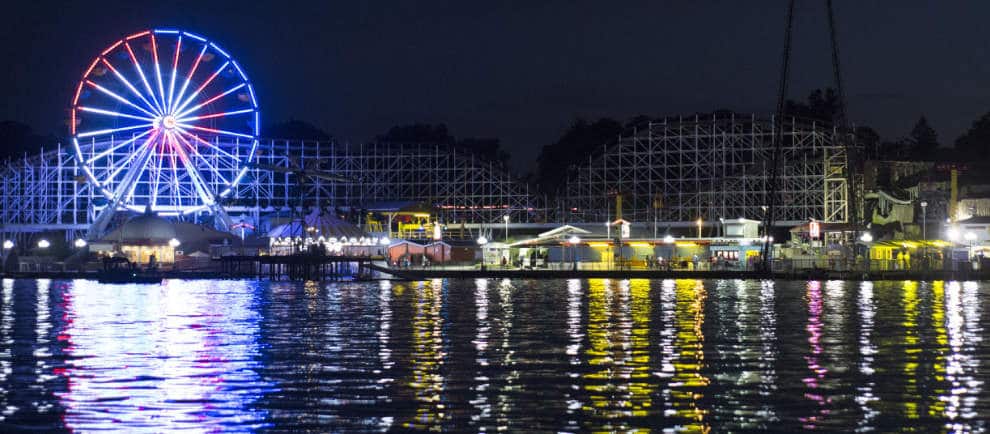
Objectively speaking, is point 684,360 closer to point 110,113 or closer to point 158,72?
point 158,72

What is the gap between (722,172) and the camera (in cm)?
8962

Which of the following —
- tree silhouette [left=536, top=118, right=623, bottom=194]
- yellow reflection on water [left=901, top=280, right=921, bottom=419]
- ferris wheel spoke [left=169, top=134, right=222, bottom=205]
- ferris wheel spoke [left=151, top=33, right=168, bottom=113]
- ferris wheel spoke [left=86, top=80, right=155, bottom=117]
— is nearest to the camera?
yellow reflection on water [left=901, top=280, right=921, bottom=419]

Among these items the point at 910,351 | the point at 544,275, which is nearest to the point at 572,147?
the point at 544,275

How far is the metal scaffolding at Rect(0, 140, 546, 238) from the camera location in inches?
3693

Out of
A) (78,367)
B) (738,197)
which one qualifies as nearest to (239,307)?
(78,367)

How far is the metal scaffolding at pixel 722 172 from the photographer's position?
287ft

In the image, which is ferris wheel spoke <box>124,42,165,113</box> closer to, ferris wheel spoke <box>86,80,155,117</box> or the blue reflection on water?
ferris wheel spoke <box>86,80,155,117</box>

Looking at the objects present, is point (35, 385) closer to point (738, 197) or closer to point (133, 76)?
point (133, 76)

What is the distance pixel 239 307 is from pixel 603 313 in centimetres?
1459

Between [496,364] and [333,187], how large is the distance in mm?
72733

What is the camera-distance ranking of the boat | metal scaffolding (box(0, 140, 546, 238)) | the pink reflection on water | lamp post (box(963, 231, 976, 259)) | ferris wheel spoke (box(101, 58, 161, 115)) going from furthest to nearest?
1. metal scaffolding (box(0, 140, 546, 238))
2. lamp post (box(963, 231, 976, 259))
3. ferris wheel spoke (box(101, 58, 161, 115))
4. the boat
5. the pink reflection on water

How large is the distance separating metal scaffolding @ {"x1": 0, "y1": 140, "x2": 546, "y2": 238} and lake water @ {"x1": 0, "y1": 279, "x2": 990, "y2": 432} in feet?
144

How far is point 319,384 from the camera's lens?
973 inches

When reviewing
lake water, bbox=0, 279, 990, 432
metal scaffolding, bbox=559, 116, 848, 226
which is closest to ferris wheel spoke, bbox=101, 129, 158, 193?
lake water, bbox=0, 279, 990, 432
